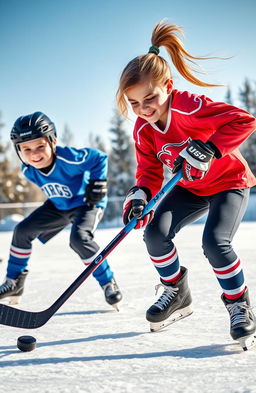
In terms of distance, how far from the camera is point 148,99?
1.70 metres

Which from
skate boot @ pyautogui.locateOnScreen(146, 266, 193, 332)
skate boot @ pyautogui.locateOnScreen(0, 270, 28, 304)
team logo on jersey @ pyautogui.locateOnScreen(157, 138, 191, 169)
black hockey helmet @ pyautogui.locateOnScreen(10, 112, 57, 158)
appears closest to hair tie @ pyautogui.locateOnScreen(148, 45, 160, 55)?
team logo on jersey @ pyautogui.locateOnScreen(157, 138, 191, 169)

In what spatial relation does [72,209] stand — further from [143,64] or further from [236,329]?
[236,329]

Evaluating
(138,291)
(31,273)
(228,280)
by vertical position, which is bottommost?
(31,273)

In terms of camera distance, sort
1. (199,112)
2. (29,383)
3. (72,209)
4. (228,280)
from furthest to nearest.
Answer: (72,209) → (199,112) → (228,280) → (29,383)

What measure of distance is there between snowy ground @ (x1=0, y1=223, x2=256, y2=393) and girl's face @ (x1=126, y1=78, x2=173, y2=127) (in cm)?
90

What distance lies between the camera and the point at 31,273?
357 cm

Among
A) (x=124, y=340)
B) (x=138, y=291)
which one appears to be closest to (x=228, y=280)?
(x=124, y=340)

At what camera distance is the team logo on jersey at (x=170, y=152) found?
1758mm

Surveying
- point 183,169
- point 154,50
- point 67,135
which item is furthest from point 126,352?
point 67,135

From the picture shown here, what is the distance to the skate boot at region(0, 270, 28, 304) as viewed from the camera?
7.55ft

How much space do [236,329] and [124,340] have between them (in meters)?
0.43

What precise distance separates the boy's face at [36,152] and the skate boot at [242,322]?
137cm

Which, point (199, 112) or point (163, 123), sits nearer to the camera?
point (199, 112)

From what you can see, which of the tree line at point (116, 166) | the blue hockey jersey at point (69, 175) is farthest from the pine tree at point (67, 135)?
the blue hockey jersey at point (69, 175)
